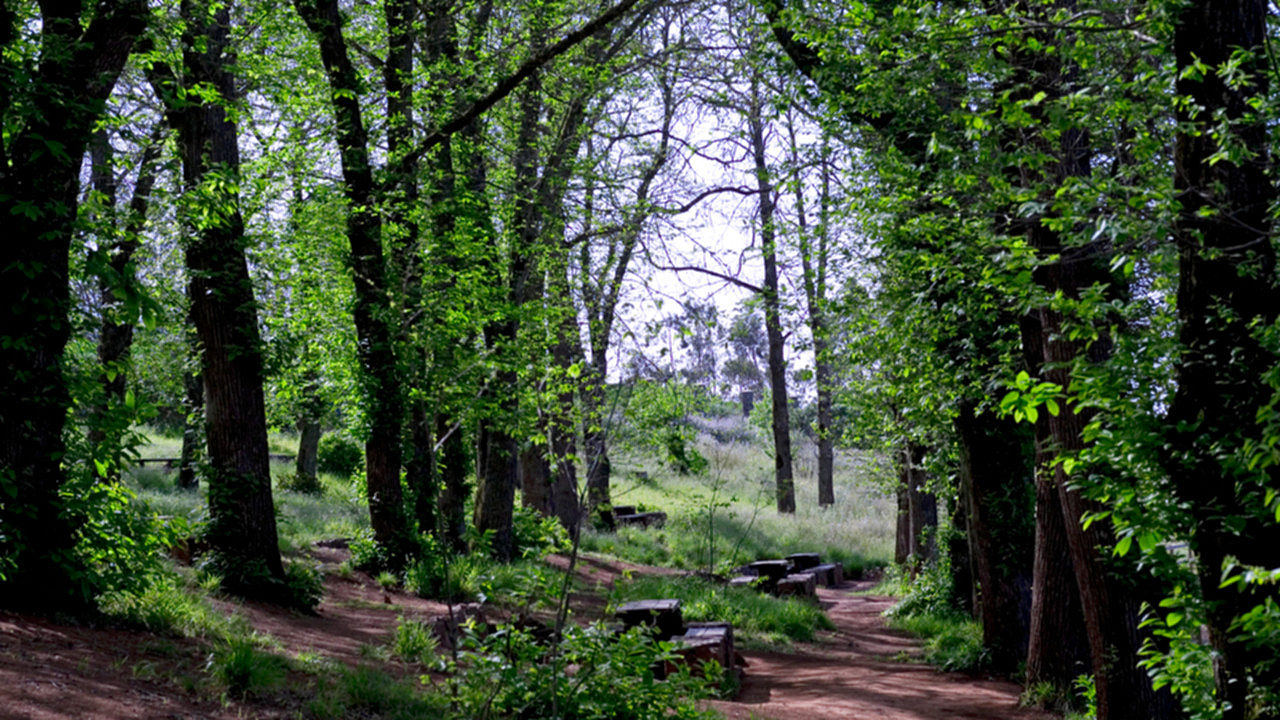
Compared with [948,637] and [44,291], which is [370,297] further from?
[948,637]

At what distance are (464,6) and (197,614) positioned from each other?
318 inches

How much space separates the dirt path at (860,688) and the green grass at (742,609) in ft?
1.13

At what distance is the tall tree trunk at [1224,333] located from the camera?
4598mm

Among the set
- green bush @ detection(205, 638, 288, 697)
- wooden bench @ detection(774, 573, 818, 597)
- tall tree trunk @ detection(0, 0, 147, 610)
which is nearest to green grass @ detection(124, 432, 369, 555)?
tall tree trunk @ detection(0, 0, 147, 610)

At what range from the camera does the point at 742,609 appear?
12602 millimetres

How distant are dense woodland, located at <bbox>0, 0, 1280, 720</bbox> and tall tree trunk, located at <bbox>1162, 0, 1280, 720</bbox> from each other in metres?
0.02

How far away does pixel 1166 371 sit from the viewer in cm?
483

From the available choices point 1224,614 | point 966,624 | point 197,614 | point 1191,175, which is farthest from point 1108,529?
point 197,614

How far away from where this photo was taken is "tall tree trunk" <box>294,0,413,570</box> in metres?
11.1

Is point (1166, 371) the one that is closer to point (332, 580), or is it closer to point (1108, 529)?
point (1108, 529)

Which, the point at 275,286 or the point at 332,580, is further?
the point at 275,286

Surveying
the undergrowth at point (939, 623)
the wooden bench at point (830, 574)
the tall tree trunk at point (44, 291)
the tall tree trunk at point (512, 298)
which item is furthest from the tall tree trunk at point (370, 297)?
the wooden bench at point (830, 574)

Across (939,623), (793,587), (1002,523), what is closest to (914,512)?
(793,587)

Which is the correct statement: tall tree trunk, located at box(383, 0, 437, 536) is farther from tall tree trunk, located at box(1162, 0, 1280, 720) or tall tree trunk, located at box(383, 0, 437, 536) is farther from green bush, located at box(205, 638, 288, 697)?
tall tree trunk, located at box(1162, 0, 1280, 720)
